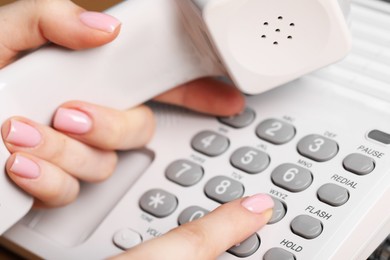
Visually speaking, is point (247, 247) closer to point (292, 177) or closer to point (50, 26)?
point (292, 177)

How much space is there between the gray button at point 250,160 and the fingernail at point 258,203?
34 millimetres

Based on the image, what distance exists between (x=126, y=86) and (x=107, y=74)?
18 mm

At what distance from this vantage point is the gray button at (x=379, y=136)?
1.46ft

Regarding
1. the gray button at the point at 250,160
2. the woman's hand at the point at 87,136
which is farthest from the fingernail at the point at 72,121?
the gray button at the point at 250,160

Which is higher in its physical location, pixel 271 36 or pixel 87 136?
pixel 271 36

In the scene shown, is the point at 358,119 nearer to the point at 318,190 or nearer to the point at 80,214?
the point at 318,190

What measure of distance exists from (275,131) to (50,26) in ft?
0.54

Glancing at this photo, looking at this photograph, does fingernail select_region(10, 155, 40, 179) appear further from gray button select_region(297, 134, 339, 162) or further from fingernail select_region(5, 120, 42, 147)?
gray button select_region(297, 134, 339, 162)

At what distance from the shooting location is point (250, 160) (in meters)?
0.47

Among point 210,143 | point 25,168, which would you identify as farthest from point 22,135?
point 210,143

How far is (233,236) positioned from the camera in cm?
42

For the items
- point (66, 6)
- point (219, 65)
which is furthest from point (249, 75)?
point (66, 6)

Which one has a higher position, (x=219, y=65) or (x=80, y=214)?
(x=219, y=65)

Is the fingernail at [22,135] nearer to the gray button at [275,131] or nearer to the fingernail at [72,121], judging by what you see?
the fingernail at [72,121]
